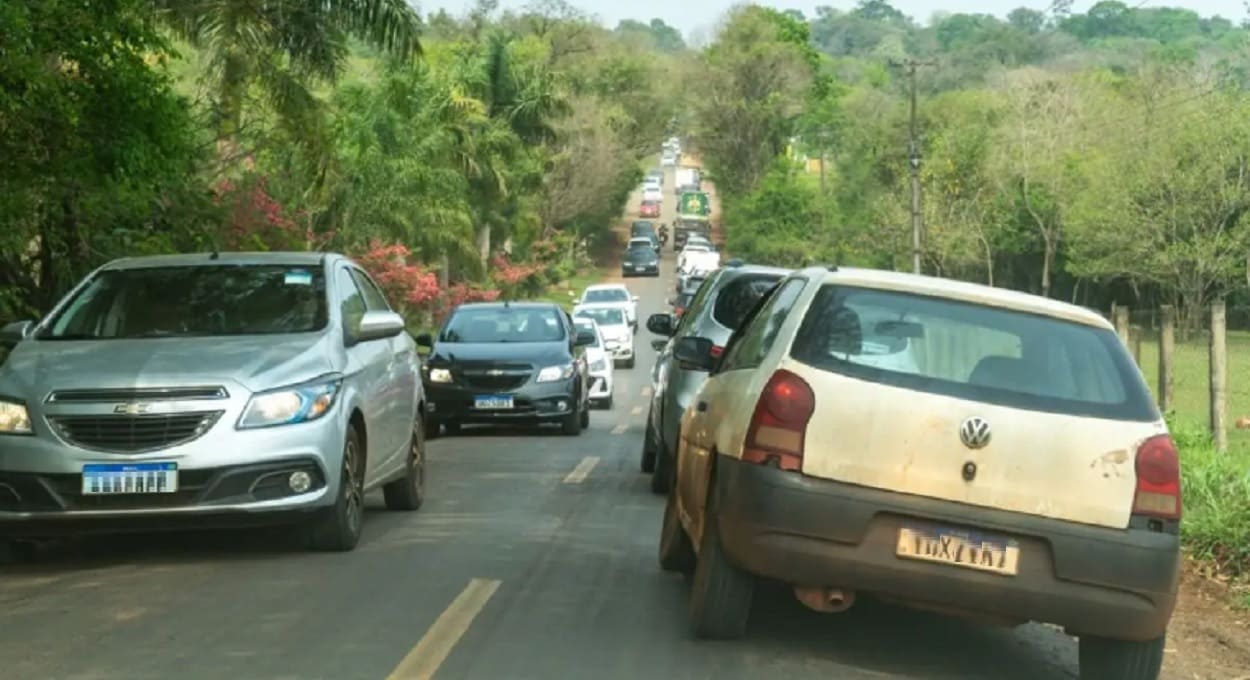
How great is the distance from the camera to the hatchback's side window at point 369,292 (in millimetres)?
12000

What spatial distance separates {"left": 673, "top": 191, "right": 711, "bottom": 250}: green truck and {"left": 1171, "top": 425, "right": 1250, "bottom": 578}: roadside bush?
8672 cm

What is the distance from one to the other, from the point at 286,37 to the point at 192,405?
14.2m

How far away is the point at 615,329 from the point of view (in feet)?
139

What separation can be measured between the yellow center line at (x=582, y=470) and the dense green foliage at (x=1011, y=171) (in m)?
33.5

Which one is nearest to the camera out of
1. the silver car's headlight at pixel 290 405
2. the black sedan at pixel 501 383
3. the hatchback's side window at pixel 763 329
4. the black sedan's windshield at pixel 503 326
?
the hatchback's side window at pixel 763 329

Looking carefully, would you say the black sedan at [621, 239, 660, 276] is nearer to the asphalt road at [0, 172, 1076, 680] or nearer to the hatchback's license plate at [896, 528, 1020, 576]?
the asphalt road at [0, 172, 1076, 680]

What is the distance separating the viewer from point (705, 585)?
750 centimetres

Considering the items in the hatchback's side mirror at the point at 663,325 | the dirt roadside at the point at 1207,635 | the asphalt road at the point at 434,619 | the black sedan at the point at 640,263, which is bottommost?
the black sedan at the point at 640,263

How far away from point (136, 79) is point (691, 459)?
6036 mm

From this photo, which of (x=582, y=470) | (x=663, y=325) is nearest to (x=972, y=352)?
(x=582, y=470)

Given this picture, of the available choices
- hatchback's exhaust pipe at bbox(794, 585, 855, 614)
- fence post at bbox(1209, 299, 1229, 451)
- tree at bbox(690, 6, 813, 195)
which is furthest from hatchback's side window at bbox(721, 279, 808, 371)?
tree at bbox(690, 6, 813, 195)

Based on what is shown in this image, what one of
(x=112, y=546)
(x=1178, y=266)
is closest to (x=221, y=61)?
(x=112, y=546)

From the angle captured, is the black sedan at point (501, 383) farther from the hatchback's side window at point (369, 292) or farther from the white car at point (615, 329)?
the white car at point (615, 329)

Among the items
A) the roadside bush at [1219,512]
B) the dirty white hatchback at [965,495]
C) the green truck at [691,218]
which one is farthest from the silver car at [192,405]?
the green truck at [691,218]
